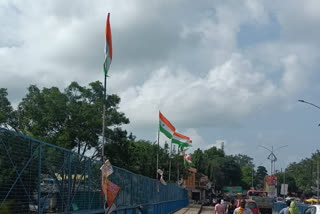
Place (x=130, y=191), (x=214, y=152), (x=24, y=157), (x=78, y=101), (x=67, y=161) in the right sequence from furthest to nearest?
1. (x=214, y=152)
2. (x=78, y=101)
3. (x=130, y=191)
4. (x=67, y=161)
5. (x=24, y=157)

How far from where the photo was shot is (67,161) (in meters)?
12.2

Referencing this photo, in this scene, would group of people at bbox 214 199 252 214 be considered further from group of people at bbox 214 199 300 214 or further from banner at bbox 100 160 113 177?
banner at bbox 100 160 113 177

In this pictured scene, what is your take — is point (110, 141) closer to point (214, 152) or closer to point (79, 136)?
point (79, 136)

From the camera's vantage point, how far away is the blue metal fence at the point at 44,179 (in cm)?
866

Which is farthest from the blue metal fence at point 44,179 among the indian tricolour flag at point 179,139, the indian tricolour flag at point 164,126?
the indian tricolour flag at point 179,139

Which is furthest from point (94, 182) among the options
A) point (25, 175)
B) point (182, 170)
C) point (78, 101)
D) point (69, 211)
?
point (182, 170)

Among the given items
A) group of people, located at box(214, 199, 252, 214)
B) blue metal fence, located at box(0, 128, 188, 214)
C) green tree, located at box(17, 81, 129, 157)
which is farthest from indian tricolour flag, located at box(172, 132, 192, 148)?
blue metal fence, located at box(0, 128, 188, 214)

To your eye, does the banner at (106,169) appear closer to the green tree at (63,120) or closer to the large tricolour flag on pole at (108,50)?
the large tricolour flag on pole at (108,50)

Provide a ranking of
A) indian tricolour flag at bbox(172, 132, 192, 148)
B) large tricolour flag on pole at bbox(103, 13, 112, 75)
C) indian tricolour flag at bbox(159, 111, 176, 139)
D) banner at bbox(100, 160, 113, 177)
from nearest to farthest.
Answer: banner at bbox(100, 160, 113, 177), large tricolour flag on pole at bbox(103, 13, 112, 75), indian tricolour flag at bbox(159, 111, 176, 139), indian tricolour flag at bbox(172, 132, 192, 148)

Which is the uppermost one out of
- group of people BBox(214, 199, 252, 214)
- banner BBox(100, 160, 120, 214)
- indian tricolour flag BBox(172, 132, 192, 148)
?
indian tricolour flag BBox(172, 132, 192, 148)

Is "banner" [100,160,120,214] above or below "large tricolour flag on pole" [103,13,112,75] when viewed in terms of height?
below

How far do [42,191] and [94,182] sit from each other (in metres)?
4.83

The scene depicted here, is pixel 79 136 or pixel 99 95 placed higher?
pixel 99 95

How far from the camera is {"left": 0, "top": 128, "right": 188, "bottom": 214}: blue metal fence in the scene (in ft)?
28.4
